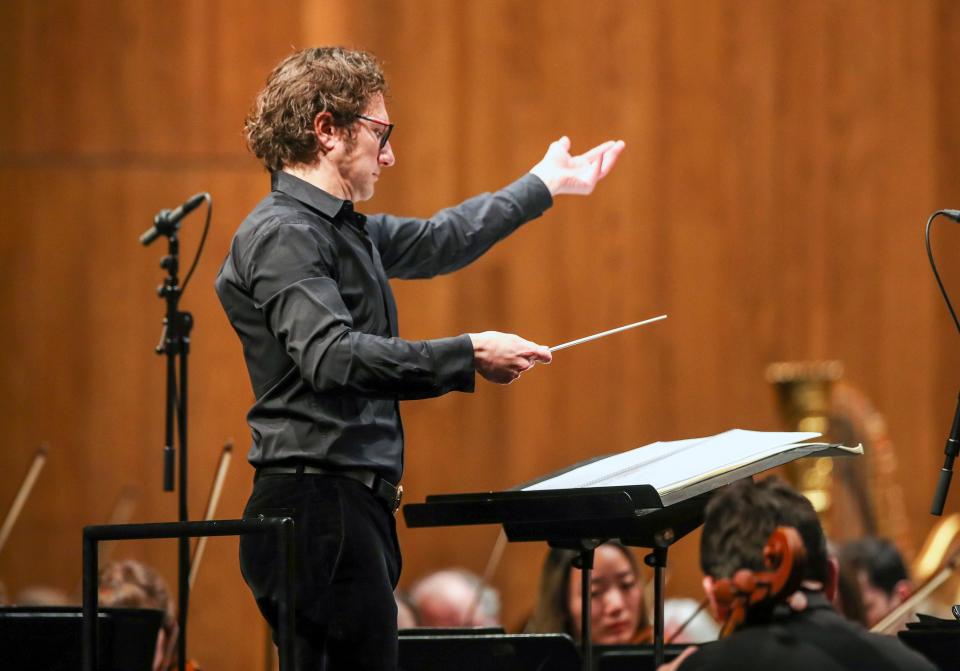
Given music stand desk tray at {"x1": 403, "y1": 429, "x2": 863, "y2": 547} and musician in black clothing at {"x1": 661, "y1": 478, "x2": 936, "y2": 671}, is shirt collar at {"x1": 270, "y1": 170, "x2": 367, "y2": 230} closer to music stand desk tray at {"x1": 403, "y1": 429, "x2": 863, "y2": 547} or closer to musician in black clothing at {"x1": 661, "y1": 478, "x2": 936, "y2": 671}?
music stand desk tray at {"x1": 403, "y1": 429, "x2": 863, "y2": 547}

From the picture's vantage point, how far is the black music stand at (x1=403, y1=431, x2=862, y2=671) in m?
1.85

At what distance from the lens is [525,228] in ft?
18.6

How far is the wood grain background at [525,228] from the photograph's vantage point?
5.38 metres

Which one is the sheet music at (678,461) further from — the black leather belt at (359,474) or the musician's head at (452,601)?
the musician's head at (452,601)

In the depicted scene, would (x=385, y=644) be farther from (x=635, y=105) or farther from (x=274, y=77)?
(x=635, y=105)

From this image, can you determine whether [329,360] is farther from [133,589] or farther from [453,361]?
[133,589]

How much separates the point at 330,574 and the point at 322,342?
1.16ft

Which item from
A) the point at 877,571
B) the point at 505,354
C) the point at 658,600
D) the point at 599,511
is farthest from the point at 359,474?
the point at 877,571

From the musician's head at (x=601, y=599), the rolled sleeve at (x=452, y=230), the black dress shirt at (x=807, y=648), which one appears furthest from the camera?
the musician's head at (x=601, y=599)

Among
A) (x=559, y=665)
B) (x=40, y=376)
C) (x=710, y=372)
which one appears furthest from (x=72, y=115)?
(x=559, y=665)

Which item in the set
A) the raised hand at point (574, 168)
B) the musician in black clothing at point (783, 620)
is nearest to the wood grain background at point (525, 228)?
the raised hand at point (574, 168)

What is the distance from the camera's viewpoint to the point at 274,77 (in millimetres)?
2365

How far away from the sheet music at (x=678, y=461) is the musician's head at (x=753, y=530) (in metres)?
0.08

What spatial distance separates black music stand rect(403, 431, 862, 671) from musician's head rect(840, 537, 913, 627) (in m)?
1.99
